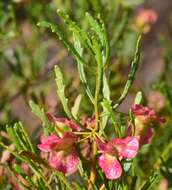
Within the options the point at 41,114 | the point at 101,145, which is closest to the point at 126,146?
the point at 101,145

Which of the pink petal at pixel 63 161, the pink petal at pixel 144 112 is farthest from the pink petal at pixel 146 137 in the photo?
the pink petal at pixel 63 161

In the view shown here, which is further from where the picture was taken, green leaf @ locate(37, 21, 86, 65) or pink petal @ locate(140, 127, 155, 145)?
pink petal @ locate(140, 127, 155, 145)

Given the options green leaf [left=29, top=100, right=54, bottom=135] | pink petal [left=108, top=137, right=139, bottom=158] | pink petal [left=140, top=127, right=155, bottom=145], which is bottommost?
pink petal [left=140, top=127, right=155, bottom=145]

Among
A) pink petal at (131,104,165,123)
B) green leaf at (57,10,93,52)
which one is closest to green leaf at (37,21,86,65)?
green leaf at (57,10,93,52)

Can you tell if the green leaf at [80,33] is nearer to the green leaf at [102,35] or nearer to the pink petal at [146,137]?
the green leaf at [102,35]

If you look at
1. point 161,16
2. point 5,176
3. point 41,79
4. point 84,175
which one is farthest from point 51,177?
point 161,16

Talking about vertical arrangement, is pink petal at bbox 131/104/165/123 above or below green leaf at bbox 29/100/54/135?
below

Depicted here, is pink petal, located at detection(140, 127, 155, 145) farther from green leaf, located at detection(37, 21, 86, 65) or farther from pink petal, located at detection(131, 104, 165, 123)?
green leaf, located at detection(37, 21, 86, 65)
